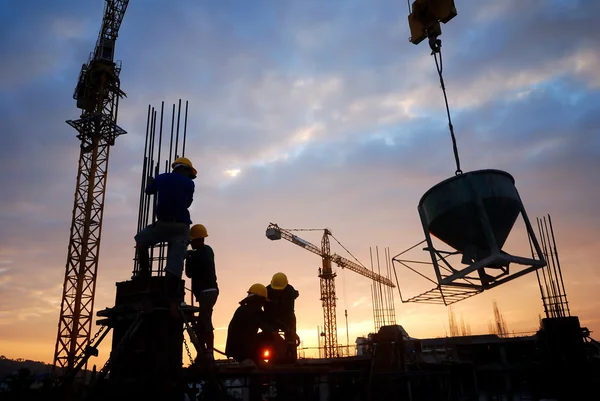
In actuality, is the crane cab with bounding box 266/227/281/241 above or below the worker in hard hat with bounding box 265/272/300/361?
above

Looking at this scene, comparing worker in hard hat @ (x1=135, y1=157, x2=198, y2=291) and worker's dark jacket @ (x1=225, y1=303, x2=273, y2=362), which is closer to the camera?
worker in hard hat @ (x1=135, y1=157, x2=198, y2=291)

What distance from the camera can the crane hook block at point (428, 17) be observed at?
10.8m

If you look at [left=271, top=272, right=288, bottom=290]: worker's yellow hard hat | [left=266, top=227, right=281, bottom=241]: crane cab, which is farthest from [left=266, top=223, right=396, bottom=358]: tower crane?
[left=271, top=272, right=288, bottom=290]: worker's yellow hard hat

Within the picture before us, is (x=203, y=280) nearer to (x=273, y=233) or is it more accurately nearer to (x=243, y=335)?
(x=243, y=335)

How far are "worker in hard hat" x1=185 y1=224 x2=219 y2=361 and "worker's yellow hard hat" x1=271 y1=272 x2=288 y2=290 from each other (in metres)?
3.89

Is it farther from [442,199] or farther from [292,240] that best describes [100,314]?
[292,240]

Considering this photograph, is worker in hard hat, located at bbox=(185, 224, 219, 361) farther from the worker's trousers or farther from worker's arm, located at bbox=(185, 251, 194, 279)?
the worker's trousers

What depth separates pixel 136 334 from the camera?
6738 mm

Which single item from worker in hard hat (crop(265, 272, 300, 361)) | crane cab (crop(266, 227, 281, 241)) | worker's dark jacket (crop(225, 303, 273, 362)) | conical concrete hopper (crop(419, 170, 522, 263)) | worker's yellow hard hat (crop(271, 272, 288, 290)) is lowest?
worker's dark jacket (crop(225, 303, 273, 362))

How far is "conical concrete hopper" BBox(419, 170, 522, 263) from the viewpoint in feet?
29.7

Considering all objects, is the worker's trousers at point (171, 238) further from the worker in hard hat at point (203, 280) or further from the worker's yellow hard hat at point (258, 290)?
the worker's yellow hard hat at point (258, 290)

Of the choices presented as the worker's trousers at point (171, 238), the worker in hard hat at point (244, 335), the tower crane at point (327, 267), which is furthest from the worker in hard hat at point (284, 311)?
the tower crane at point (327, 267)

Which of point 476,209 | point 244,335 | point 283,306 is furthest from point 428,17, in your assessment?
point 244,335

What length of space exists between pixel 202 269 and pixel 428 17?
26.4ft
